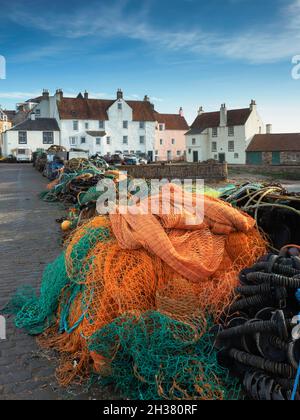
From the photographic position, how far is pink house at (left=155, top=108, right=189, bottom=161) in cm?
7456

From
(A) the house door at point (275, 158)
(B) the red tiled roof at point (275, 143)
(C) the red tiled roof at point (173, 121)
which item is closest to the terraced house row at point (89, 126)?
(C) the red tiled roof at point (173, 121)

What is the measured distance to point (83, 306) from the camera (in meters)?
3.64

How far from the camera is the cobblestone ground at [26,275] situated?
10.7 ft

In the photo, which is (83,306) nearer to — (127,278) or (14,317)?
(127,278)

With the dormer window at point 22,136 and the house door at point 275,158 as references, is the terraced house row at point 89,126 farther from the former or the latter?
the house door at point 275,158

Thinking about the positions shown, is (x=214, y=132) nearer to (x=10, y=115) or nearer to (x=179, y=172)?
(x=179, y=172)

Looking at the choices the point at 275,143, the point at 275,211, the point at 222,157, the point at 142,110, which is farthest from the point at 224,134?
the point at 275,211

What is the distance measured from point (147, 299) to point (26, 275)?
2947mm

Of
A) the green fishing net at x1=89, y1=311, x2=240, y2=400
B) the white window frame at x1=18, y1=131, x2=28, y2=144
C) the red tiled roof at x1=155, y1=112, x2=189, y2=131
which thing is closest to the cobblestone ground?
the green fishing net at x1=89, y1=311, x2=240, y2=400

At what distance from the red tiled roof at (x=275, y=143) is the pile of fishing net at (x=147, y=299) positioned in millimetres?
54762

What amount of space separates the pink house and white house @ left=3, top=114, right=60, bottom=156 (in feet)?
63.7

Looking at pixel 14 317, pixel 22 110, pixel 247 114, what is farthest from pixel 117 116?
pixel 14 317

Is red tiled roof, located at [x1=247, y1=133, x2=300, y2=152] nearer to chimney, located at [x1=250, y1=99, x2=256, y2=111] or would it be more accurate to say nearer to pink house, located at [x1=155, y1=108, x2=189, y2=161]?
chimney, located at [x1=250, y1=99, x2=256, y2=111]

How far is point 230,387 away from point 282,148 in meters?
56.6
